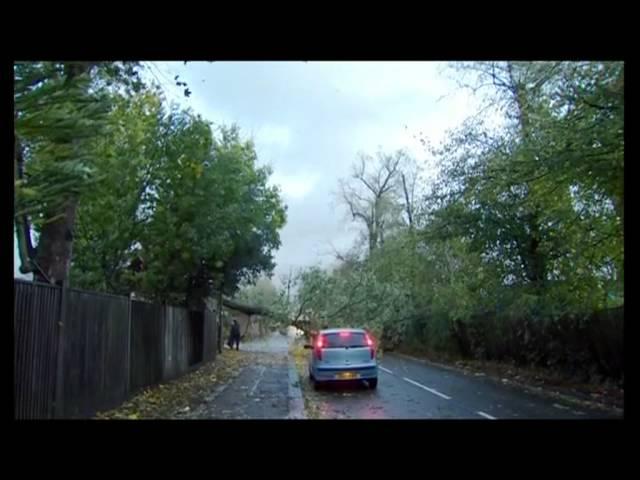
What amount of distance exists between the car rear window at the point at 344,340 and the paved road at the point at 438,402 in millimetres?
883

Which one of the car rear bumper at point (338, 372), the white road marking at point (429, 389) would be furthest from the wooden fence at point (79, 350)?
the white road marking at point (429, 389)

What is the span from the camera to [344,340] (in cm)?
1184

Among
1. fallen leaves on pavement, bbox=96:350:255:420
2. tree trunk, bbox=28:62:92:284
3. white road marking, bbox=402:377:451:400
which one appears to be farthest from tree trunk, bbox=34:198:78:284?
white road marking, bbox=402:377:451:400

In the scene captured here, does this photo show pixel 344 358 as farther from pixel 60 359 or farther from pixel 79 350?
pixel 60 359

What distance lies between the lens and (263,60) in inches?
188

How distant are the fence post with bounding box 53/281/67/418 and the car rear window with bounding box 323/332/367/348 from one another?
6.15 metres

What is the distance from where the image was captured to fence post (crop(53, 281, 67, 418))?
20.3ft

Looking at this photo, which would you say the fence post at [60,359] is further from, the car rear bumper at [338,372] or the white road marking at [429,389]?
the white road marking at [429,389]

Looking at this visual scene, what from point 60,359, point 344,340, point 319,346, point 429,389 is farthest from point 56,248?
point 429,389

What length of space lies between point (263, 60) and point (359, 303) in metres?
15.6

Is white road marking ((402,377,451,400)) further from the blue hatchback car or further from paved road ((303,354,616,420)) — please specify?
the blue hatchback car

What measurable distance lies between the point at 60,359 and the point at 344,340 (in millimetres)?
6391
